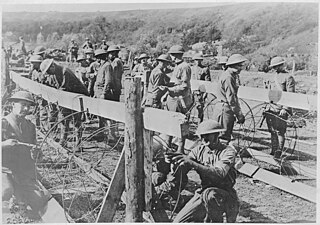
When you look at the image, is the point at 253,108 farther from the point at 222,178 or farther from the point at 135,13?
the point at 135,13

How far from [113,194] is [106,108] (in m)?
0.65

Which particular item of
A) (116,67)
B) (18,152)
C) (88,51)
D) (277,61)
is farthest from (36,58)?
(277,61)

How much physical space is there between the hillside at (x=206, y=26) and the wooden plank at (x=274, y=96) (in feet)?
0.90

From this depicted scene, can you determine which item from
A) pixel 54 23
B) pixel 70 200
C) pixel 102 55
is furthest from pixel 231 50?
pixel 70 200

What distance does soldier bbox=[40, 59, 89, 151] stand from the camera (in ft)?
→ 14.8

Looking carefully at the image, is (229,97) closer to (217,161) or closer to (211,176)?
(217,161)

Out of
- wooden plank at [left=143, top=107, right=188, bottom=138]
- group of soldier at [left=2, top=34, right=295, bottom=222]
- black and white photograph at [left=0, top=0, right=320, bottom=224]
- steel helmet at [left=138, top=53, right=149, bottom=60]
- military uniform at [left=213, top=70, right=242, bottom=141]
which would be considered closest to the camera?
wooden plank at [left=143, top=107, right=188, bottom=138]

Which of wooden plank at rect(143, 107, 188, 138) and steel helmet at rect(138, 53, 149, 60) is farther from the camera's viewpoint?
steel helmet at rect(138, 53, 149, 60)

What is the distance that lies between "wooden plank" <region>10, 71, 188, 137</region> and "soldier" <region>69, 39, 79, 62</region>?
1.03 ft

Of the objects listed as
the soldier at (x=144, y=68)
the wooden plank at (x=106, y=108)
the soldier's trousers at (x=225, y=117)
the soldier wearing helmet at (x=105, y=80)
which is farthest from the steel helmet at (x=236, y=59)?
the soldier wearing helmet at (x=105, y=80)

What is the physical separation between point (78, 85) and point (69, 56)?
10.9 inches

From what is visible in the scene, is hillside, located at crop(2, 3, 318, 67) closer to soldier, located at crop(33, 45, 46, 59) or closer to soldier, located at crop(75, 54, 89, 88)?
soldier, located at crop(33, 45, 46, 59)

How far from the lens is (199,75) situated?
4461 millimetres

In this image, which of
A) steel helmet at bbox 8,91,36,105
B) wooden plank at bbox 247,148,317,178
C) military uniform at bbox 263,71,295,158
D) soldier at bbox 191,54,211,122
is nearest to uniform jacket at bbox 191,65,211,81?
soldier at bbox 191,54,211,122
